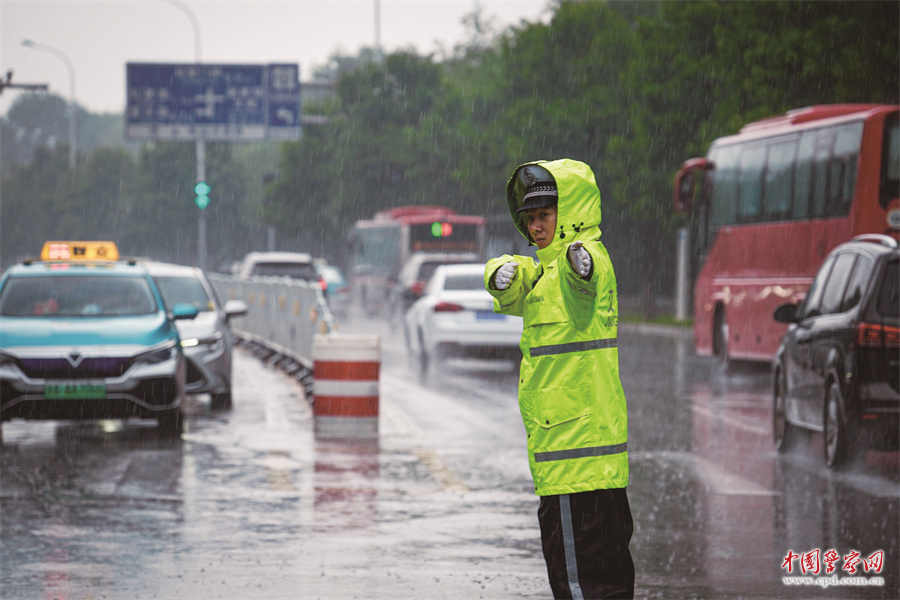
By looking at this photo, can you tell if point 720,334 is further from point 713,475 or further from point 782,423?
point 713,475

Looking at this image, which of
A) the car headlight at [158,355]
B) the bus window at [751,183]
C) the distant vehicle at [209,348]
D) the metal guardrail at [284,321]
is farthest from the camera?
the bus window at [751,183]

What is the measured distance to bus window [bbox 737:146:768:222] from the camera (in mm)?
22438

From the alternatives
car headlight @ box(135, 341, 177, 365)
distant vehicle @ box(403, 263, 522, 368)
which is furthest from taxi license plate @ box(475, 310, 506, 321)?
car headlight @ box(135, 341, 177, 365)

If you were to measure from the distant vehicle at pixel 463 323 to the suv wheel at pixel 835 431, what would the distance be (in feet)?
32.1

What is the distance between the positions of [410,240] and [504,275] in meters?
42.6

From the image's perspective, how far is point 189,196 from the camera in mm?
84250

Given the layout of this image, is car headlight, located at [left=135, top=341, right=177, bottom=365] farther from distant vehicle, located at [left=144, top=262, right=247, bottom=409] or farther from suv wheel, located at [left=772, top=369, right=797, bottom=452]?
A: suv wheel, located at [left=772, top=369, right=797, bottom=452]

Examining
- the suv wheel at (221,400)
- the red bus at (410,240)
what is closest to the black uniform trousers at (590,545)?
A: the suv wheel at (221,400)

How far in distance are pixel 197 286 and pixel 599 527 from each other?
13.0m

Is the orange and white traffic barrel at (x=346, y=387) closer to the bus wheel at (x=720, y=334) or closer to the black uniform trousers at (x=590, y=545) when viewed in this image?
the black uniform trousers at (x=590, y=545)

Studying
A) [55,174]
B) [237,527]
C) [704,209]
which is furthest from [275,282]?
[55,174]

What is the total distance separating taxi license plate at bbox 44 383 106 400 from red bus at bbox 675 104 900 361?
10.5m

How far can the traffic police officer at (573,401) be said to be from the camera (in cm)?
485

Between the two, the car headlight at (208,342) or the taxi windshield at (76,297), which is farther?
the car headlight at (208,342)
